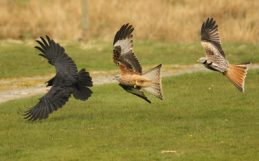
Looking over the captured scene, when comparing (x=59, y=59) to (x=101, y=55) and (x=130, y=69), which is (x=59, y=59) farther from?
(x=101, y=55)

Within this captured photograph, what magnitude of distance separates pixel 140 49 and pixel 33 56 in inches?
130

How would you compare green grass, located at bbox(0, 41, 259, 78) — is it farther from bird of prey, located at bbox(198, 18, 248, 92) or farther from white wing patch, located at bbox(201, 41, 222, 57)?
white wing patch, located at bbox(201, 41, 222, 57)

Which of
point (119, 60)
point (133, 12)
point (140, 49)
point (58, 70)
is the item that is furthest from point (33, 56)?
point (119, 60)

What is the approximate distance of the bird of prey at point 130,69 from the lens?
495 inches

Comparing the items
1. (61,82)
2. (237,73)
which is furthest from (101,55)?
(237,73)

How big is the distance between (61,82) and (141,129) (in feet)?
5.06

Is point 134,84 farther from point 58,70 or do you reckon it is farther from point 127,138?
point 58,70

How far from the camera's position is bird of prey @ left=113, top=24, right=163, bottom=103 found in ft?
41.2

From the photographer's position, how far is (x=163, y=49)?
82.5 ft

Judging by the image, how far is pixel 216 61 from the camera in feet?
44.6

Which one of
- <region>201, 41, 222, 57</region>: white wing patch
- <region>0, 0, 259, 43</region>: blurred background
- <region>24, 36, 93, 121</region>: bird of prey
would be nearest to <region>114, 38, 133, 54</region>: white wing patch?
<region>24, 36, 93, 121</region>: bird of prey

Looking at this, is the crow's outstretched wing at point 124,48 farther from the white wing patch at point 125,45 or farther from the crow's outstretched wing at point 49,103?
the crow's outstretched wing at point 49,103

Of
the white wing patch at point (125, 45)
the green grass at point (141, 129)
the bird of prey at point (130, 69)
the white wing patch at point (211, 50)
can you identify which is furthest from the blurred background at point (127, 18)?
the white wing patch at point (125, 45)

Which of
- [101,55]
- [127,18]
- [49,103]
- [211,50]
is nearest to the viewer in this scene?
[49,103]
